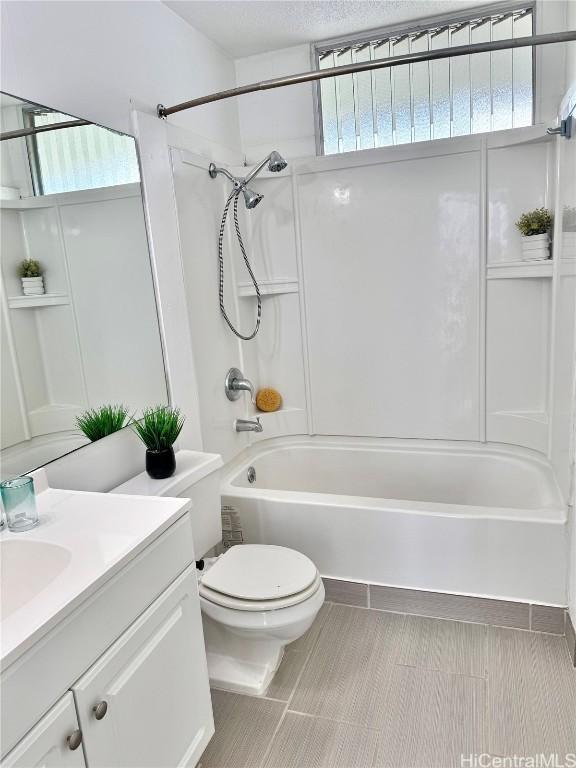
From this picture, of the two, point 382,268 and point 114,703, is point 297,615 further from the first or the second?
point 382,268

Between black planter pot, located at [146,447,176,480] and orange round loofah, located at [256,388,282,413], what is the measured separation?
1230mm

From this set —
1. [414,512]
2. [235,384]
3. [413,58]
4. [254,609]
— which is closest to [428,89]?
[413,58]

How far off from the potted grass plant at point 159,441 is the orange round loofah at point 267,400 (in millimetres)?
1165

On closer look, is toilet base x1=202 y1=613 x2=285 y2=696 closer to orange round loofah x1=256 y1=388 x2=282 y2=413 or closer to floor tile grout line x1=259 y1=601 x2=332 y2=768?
floor tile grout line x1=259 y1=601 x2=332 y2=768

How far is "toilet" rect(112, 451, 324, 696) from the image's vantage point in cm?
178

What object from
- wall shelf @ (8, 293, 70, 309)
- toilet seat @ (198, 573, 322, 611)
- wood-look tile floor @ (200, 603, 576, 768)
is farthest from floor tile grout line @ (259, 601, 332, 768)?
wall shelf @ (8, 293, 70, 309)

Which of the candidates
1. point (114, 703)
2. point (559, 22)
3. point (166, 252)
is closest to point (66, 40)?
point (166, 252)

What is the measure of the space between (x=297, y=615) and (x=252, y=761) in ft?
1.43

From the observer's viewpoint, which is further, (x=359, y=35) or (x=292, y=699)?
(x=359, y=35)

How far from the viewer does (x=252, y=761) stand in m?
1.65

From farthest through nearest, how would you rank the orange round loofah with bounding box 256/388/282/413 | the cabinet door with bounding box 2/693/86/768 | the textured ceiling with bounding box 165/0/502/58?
the orange round loofah with bounding box 256/388/282/413 < the textured ceiling with bounding box 165/0/502/58 < the cabinet door with bounding box 2/693/86/768

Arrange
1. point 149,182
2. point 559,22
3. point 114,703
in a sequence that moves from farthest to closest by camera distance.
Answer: point 559,22, point 149,182, point 114,703

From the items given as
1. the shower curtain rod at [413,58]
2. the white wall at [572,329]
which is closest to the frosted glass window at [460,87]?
the white wall at [572,329]

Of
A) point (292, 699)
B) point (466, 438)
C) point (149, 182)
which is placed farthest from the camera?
point (466, 438)
